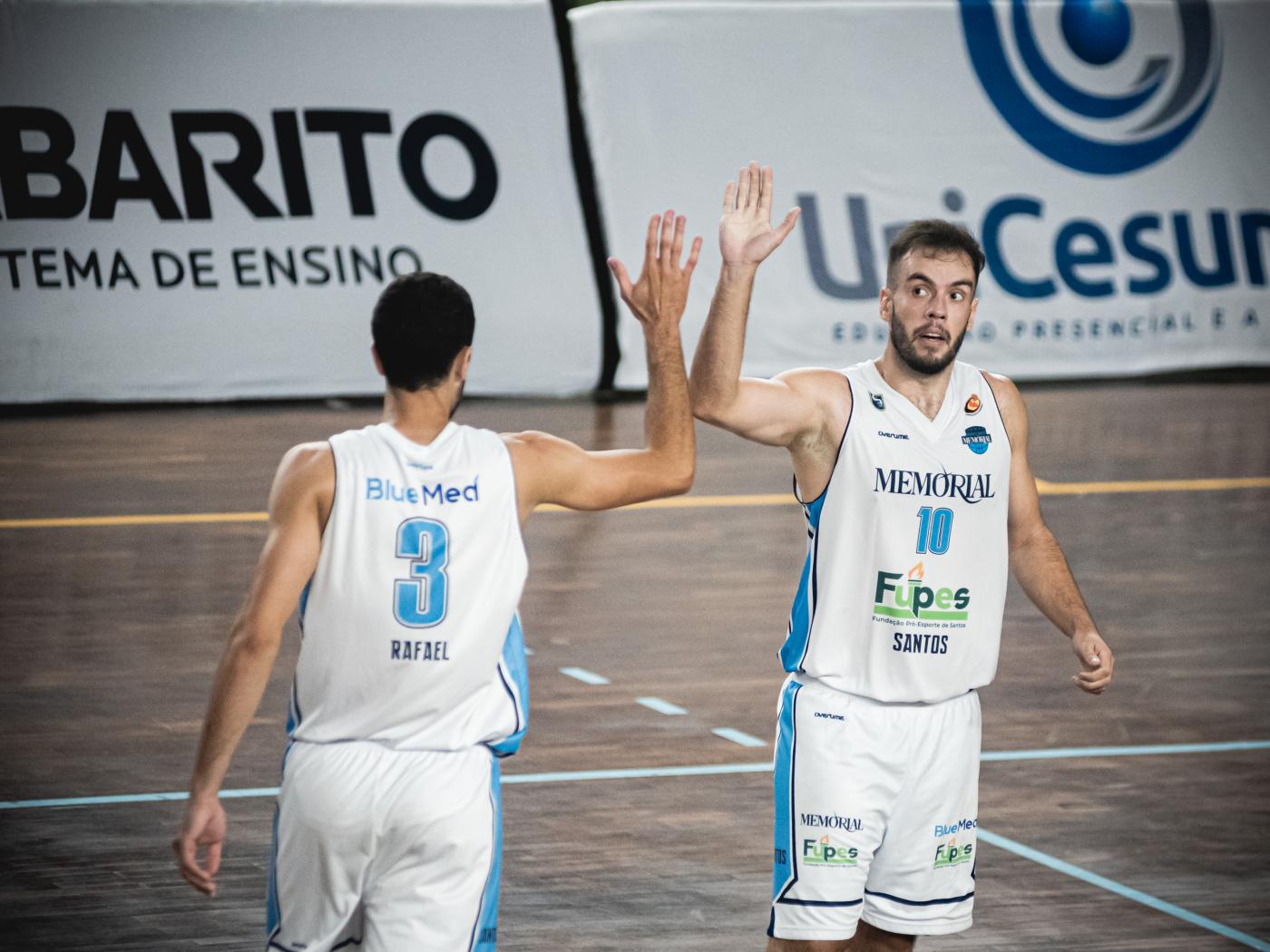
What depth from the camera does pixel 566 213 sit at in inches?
671

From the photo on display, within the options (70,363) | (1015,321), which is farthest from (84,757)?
→ (1015,321)

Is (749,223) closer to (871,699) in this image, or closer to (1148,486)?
(871,699)

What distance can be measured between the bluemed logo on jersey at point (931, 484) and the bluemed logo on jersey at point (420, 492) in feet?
4.26

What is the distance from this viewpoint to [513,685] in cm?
389

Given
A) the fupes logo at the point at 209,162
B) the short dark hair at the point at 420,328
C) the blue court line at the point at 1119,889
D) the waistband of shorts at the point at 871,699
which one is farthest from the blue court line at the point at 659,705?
the fupes logo at the point at 209,162

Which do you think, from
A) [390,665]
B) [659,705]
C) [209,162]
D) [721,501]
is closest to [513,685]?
[390,665]

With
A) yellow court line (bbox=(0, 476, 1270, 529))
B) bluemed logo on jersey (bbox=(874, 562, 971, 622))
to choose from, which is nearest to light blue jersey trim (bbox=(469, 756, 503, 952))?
bluemed logo on jersey (bbox=(874, 562, 971, 622))

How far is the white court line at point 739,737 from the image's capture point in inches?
308

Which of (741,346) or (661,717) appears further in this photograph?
(661,717)

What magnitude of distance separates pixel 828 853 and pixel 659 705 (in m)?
3.75

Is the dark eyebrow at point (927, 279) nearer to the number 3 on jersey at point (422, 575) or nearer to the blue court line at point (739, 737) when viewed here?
the number 3 on jersey at point (422, 575)

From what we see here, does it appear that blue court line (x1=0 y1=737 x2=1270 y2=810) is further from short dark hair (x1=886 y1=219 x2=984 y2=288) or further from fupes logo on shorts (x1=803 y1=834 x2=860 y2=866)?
short dark hair (x1=886 y1=219 x2=984 y2=288)

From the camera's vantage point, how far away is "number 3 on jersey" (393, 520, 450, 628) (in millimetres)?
3711

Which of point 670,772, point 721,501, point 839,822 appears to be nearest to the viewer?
point 839,822
